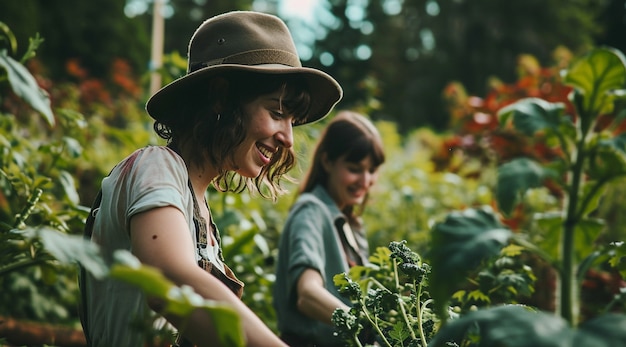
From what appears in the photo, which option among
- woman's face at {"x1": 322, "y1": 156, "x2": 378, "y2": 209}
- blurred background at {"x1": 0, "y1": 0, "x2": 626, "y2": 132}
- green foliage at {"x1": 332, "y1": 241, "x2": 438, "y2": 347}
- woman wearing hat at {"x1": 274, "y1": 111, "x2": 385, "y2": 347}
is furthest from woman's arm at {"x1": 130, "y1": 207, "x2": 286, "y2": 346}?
blurred background at {"x1": 0, "y1": 0, "x2": 626, "y2": 132}

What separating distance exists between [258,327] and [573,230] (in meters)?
0.53

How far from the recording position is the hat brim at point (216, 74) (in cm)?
152

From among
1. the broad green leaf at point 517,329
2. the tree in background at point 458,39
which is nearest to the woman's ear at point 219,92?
the broad green leaf at point 517,329

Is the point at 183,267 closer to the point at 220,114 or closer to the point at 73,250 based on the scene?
the point at 73,250

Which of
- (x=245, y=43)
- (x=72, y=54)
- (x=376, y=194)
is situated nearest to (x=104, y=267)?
(x=245, y=43)

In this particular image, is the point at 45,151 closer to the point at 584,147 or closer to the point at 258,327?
the point at 258,327

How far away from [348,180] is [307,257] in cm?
56

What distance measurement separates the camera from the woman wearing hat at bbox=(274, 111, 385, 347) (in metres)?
2.48

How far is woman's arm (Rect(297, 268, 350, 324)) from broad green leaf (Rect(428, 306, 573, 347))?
1.37 m

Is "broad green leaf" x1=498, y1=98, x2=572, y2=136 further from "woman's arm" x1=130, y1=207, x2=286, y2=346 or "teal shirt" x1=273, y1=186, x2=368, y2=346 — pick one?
"teal shirt" x1=273, y1=186, x2=368, y2=346

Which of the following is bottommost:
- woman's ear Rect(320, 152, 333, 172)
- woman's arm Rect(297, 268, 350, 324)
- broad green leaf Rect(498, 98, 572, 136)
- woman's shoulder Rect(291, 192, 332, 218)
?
woman's arm Rect(297, 268, 350, 324)

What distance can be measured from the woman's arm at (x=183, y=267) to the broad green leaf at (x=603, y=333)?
51 cm

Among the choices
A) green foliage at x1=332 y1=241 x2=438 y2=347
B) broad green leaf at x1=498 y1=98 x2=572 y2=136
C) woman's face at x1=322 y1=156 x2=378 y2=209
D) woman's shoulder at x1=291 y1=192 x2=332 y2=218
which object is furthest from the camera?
woman's face at x1=322 y1=156 x2=378 y2=209

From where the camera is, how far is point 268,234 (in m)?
4.38
